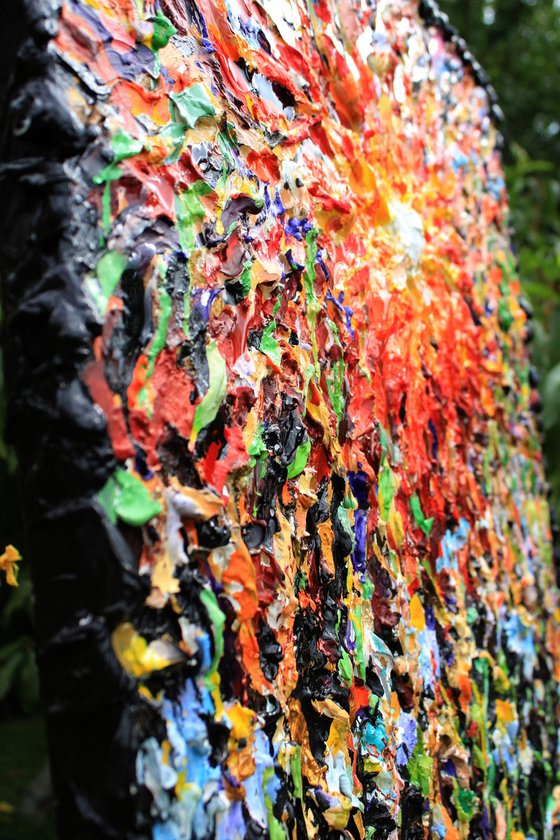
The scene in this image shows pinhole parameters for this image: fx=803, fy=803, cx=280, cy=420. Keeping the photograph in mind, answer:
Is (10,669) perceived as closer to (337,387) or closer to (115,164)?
(337,387)

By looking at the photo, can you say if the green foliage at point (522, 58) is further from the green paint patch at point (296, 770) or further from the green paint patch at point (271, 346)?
the green paint patch at point (296, 770)

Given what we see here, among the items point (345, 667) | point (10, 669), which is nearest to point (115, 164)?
point (345, 667)

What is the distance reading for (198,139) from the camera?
57 centimetres

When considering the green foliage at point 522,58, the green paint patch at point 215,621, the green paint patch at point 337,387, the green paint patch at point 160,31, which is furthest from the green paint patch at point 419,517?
the green foliage at point 522,58

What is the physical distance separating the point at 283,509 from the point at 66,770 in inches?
10.0

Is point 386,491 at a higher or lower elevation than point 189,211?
lower

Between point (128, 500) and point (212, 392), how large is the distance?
12cm

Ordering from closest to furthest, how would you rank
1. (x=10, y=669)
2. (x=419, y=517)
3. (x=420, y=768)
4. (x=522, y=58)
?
1. (x=420, y=768)
2. (x=419, y=517)
3. (x=10, y=669)
4. (x=522, y=58)

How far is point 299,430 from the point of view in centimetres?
65

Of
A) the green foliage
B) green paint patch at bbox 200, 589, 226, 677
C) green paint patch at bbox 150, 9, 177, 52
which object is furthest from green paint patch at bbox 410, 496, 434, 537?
the green foliage

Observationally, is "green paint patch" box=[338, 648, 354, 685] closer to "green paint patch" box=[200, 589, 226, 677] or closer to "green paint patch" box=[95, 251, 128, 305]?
"green paint patch" box=[200, 589, 226, 677]

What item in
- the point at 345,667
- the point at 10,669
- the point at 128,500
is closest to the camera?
the point at 128,500

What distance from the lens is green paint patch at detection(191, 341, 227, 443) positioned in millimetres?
521

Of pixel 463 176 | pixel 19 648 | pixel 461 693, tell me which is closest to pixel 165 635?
pixel 461 693
